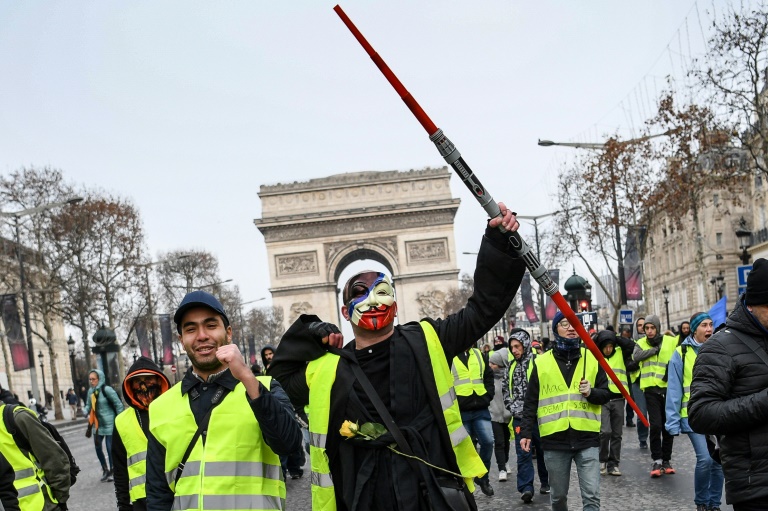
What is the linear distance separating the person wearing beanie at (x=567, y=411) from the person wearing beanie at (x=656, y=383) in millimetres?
3603

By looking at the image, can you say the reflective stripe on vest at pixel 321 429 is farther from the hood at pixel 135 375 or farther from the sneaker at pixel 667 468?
the sneaker at pixel 667 468

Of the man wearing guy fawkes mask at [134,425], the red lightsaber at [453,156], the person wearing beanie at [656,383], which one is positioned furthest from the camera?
the person wearing beanie at [656,383]

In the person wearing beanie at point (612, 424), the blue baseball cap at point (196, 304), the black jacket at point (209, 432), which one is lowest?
the person wearing beanie at point (612, 424)

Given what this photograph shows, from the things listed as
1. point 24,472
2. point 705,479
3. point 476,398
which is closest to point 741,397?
point 24,472

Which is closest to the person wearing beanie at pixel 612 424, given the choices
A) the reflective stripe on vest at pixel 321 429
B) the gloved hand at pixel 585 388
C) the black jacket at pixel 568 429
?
the black jacket at pixel 568 429

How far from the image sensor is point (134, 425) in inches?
213

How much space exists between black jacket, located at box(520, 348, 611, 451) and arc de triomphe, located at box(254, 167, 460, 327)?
6238 centimetres

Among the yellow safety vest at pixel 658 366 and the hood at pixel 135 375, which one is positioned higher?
the hood at pixel 135 375

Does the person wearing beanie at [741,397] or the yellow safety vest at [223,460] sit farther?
the person wearing beanie at [741,397]

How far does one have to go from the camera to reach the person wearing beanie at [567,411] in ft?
23.4

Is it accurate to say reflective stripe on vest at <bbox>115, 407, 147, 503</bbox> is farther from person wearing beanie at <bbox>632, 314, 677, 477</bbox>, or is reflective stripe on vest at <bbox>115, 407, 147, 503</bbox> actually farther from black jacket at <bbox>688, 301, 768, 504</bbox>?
person wearing beanie at <bbox>632, 314, 677, 477</bbox>

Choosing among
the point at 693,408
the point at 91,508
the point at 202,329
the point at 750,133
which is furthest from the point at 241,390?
the point at 750,133

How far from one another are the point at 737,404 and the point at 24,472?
3.47 metres

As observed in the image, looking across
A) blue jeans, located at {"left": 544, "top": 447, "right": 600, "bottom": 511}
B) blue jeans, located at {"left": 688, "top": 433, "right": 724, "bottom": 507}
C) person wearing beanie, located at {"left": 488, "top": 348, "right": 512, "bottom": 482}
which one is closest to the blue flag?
blue jeans, located at {"left": 688, "top": 433, "right": 724, "bottom": 507}
